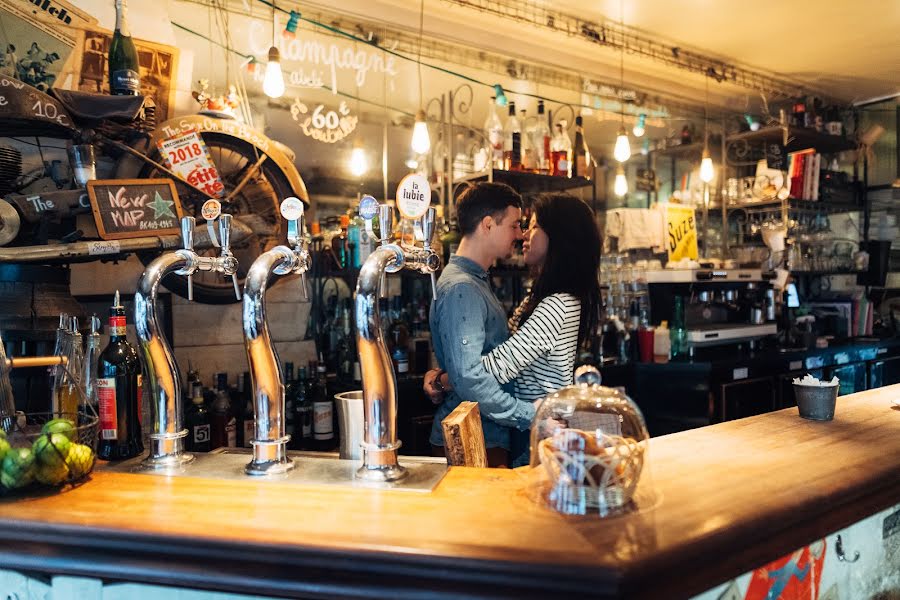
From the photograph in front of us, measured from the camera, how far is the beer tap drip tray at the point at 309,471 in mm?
1339

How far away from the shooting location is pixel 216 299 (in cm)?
295

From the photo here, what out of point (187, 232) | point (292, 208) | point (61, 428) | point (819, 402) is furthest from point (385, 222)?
point (819, 402)

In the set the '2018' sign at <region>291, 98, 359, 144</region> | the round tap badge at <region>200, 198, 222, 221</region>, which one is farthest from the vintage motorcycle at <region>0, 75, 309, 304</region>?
the round tap badge at <region>200, 198, 222, 221</region>

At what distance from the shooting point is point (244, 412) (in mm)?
3168

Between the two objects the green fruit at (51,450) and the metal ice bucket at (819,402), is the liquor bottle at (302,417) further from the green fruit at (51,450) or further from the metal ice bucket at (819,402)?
the metal ice bucket at (819,402)

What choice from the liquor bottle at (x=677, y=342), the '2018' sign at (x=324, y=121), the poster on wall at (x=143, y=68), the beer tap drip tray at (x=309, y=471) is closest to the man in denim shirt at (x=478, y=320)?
the beer tap drip tray at (x=309, y=471)

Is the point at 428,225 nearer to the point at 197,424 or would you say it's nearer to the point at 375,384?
the point at 375,384

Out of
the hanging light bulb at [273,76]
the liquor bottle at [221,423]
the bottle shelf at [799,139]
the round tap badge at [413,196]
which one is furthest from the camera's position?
the bottle shelf at [799,139]

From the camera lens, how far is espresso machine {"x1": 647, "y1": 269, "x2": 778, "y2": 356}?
4.58m

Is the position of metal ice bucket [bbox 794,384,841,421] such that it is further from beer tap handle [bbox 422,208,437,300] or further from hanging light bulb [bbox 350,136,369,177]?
hanging light bulb [bbox 350,136,369,177]

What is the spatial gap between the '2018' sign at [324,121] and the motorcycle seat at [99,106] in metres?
1.55

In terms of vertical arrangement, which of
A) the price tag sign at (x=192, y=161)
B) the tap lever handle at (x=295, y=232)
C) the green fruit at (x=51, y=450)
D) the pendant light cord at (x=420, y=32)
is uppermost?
the pendant light cord at (x=420, y=32)

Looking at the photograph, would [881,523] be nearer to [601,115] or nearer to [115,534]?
[115,534]

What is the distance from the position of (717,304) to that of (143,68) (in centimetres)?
427
